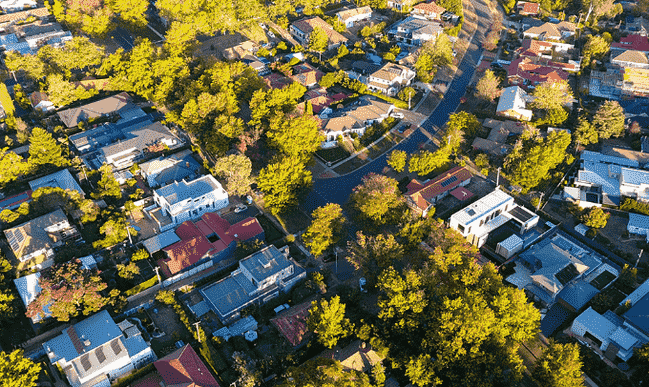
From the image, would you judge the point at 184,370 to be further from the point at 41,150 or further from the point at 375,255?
the point at 41,150

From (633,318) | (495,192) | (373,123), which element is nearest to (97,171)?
(373,123)

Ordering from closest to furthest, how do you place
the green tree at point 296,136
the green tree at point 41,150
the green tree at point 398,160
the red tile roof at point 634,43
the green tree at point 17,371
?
the green tree at point 17,371
the green tree at point 296,136
the green tree at point 41,150
the green tree at point 398,160
the red tile roof at point 634,43

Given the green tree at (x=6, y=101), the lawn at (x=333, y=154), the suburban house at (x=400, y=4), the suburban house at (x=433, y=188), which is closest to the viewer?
the suburban house at (x=433, y=188)

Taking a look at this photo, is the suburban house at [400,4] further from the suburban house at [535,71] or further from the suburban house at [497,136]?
the suburban house at [497,136]

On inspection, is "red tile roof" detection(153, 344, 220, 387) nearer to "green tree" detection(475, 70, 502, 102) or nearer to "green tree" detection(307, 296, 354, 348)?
"green tree" detection(307, 296, 354, 348)

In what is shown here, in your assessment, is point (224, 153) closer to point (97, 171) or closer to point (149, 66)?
point (97, 171)

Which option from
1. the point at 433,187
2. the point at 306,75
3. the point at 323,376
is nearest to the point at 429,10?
the point at 306,75


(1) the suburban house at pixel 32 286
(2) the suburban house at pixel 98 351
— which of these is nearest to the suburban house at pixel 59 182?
(1) the suburban house at pixel 32 286
